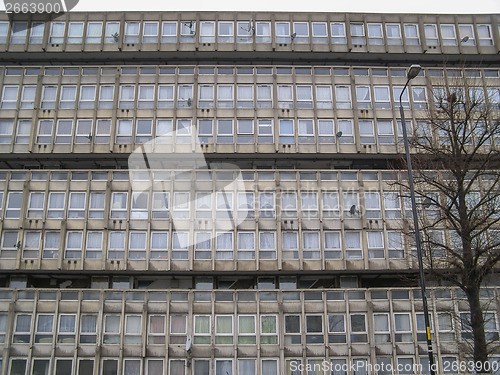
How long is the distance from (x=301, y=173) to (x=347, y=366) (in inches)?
416

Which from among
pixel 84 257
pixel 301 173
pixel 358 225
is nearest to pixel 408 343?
pixel 358 225

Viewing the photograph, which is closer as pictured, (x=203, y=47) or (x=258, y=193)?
(x=258, y=193)

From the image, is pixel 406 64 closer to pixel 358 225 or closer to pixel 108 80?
pixel 358 225

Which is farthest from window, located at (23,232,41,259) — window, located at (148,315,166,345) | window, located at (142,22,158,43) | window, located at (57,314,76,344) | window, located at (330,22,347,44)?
window, located at (330,22,347,44)

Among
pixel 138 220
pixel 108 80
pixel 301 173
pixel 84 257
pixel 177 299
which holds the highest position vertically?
pixel 108 80

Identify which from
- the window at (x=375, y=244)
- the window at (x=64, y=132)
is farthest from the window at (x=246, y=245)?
the window at (x=64, y=132)

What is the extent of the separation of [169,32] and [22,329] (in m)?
19.2

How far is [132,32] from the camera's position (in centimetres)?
3428

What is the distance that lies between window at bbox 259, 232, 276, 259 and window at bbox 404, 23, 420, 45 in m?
15.3

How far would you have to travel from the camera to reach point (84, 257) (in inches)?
1150

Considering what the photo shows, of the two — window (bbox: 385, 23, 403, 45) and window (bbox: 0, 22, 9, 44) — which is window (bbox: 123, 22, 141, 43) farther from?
window (bbox: 385, 23, 403, 45)

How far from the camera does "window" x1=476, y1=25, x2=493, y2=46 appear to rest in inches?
1366

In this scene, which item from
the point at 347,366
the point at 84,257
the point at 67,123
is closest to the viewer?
the point at 347,366

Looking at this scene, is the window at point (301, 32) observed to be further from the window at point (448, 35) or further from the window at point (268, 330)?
the window at point (268, 330)
